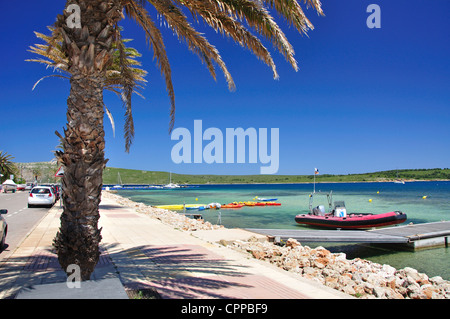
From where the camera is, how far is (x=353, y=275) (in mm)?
8594

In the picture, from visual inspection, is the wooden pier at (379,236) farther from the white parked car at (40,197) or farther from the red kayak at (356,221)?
the white parked car at (40,197)

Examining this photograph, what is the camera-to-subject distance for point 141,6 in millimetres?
6676

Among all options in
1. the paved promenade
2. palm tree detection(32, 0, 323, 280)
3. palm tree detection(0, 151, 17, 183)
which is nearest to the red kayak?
the paved promenade

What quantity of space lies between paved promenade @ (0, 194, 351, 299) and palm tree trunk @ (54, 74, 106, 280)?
92 cm

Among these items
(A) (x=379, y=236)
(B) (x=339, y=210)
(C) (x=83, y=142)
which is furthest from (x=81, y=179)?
(B) (x=339, y=210)

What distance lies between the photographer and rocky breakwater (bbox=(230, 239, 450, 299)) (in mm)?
7707

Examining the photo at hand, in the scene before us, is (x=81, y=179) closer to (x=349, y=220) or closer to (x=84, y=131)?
(x=84, y=131)

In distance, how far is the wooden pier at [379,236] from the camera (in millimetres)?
14195

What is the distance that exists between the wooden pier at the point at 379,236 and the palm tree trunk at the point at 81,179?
30.0 feet

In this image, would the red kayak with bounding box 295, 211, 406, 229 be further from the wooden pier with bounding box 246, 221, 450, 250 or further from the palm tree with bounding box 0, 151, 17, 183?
the palm tree with bounding box 0, 151, 17, 183

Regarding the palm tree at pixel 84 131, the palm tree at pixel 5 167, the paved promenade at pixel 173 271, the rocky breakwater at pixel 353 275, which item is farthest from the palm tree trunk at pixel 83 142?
the palm tree at pixel 5 167
